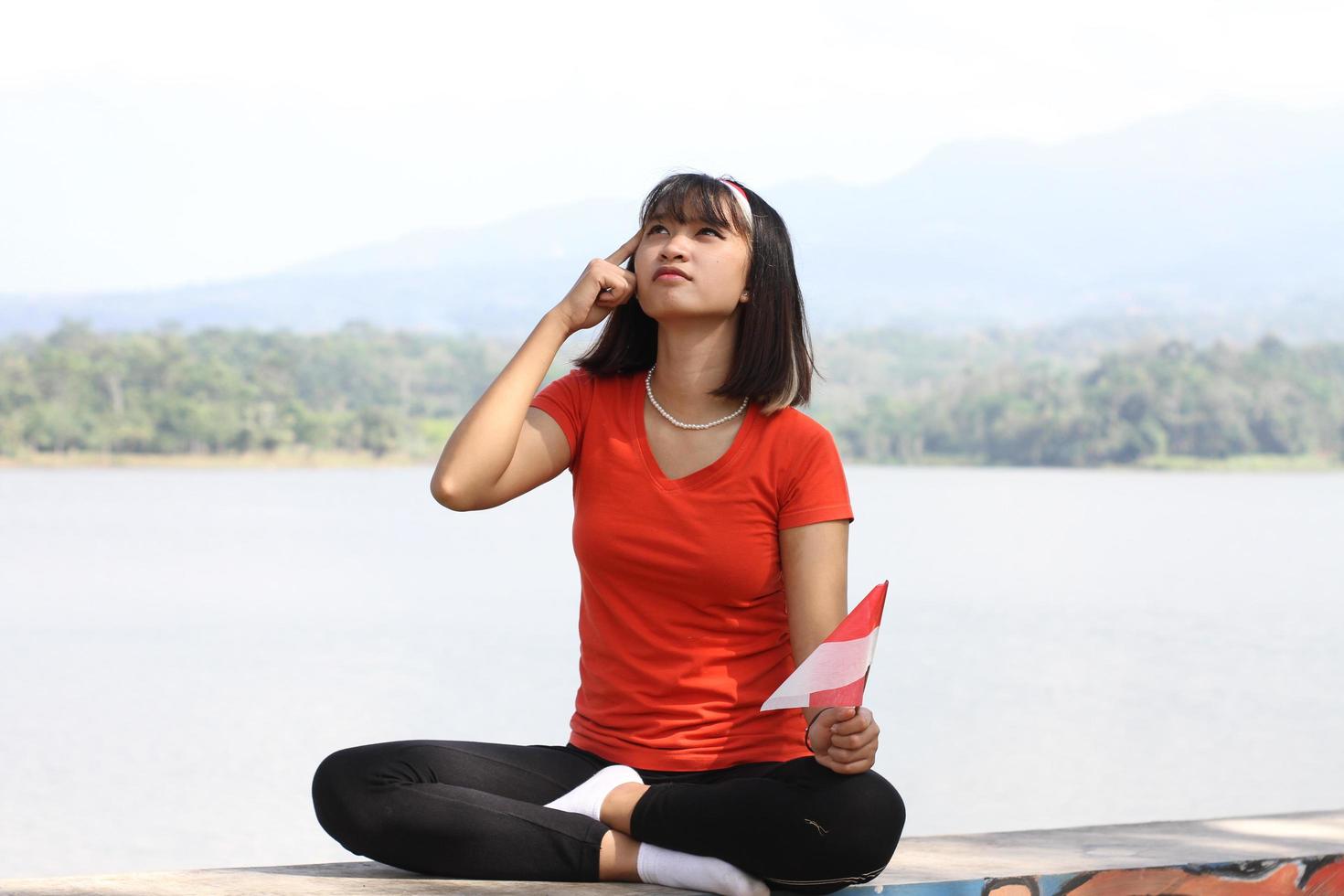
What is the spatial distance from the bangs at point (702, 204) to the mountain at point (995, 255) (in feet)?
232

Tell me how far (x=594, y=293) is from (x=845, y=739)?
617 millimetres

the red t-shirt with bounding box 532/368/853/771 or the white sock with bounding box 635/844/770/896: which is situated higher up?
the red t-shirt with bounding box 532/368/853/771

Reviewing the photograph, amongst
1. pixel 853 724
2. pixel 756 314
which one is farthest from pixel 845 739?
pixel 756 314

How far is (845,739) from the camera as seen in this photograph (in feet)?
5.59

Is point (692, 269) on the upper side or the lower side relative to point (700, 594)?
upper

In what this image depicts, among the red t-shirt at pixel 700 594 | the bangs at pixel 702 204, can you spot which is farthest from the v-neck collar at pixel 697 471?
the bangs at pixel 702 204

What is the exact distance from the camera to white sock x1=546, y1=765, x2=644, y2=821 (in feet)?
6.03

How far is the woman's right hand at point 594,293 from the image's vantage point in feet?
6.51

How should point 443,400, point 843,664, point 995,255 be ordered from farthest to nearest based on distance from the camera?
point 995,255, point 443,400, point 843,664

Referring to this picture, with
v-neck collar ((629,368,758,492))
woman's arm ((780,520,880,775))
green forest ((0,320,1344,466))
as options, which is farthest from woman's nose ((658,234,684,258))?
green forest ((0,320,1344,466))

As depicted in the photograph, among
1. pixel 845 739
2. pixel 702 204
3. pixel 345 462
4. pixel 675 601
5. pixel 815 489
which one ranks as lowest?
pixel 345 462

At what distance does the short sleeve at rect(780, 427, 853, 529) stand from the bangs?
0.28 meters

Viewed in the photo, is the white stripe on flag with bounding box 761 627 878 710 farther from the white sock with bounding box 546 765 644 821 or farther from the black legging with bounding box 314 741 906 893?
the white sock with bounding box 546 765 644 821

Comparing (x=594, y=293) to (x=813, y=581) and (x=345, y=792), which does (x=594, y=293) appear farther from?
(x=345, y=792)
